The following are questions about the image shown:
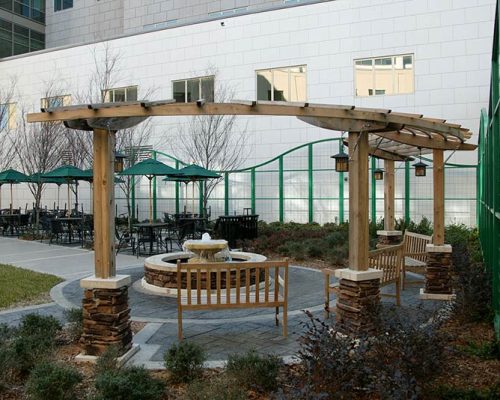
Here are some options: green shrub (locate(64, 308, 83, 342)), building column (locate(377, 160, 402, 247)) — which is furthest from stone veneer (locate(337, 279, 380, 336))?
building column (locate(377, 160, 402, 247))

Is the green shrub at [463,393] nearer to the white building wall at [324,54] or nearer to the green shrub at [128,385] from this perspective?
the green shrub at [128,385]

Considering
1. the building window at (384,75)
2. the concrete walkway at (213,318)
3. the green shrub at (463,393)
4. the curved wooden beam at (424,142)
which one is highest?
the building window at (384,75)

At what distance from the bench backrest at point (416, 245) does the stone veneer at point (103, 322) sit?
5.79 metres

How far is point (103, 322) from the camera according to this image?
519 centimetres

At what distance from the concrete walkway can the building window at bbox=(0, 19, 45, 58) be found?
25180 millimetres

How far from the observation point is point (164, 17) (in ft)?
90.3

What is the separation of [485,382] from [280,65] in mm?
16991

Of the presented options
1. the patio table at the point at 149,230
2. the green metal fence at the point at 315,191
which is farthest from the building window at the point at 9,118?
the patio table at the point at 149,230

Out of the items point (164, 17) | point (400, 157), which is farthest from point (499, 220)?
point (164, 17)

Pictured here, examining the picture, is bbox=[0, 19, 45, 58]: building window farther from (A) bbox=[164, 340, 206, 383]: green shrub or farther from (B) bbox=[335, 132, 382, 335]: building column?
(A) bbox=[164, 340, 206, 383]: green shrub

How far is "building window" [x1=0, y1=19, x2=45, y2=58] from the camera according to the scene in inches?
1240

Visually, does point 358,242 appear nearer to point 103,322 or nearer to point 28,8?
point 103,322

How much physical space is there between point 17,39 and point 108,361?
109 feet

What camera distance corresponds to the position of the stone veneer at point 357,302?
18.1 ft
